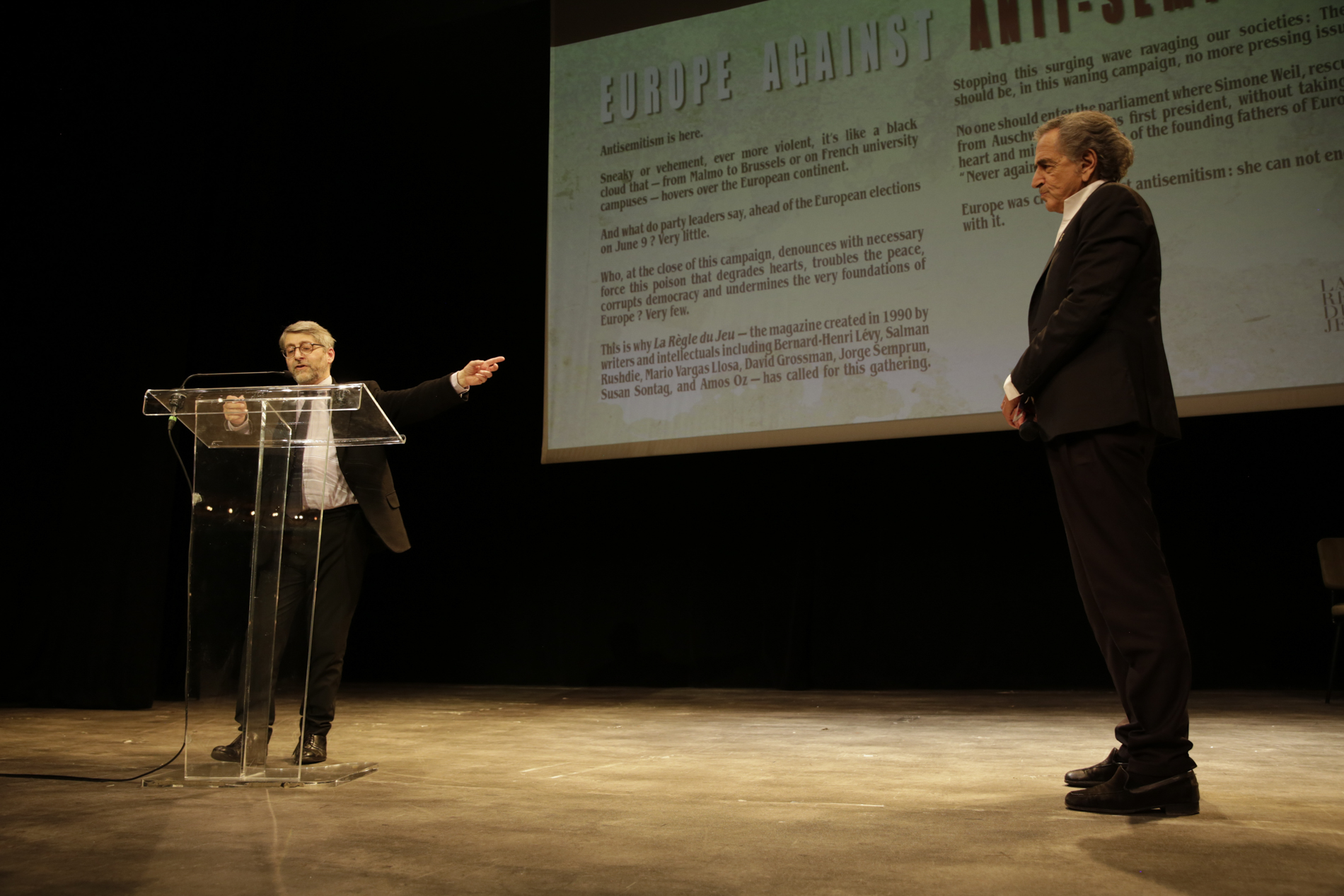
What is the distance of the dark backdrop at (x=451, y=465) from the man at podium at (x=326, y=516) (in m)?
2.28

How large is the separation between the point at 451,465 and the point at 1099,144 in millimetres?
4327

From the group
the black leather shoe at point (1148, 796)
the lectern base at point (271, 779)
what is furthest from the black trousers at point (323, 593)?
the black leather shoe at point (1148, 796)

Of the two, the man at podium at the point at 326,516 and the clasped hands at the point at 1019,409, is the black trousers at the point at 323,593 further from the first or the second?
the clasped hands at the point at 1019,409

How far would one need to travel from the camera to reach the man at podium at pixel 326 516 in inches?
92.8

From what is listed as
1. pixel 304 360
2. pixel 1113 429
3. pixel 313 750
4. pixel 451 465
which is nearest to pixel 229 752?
pixel 313 750

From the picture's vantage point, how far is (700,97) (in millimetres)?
4453

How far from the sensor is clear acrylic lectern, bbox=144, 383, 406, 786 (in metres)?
2.22

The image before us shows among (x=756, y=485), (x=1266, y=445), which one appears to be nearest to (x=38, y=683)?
(x=756, y=485)

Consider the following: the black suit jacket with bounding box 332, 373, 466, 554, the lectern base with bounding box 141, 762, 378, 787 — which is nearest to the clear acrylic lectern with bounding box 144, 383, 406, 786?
the lectern base with bounding box 141, 762, 378, 787

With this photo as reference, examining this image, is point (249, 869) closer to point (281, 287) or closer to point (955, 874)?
point (955, 874)

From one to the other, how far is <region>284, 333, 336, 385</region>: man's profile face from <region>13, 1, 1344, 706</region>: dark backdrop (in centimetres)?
229

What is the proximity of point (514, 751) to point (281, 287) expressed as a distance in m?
3.94

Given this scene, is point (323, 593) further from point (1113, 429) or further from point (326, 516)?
point (1113, 429)

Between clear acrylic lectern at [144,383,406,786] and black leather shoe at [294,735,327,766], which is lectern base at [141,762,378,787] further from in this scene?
black leather shoe at [294,735,327,766]
